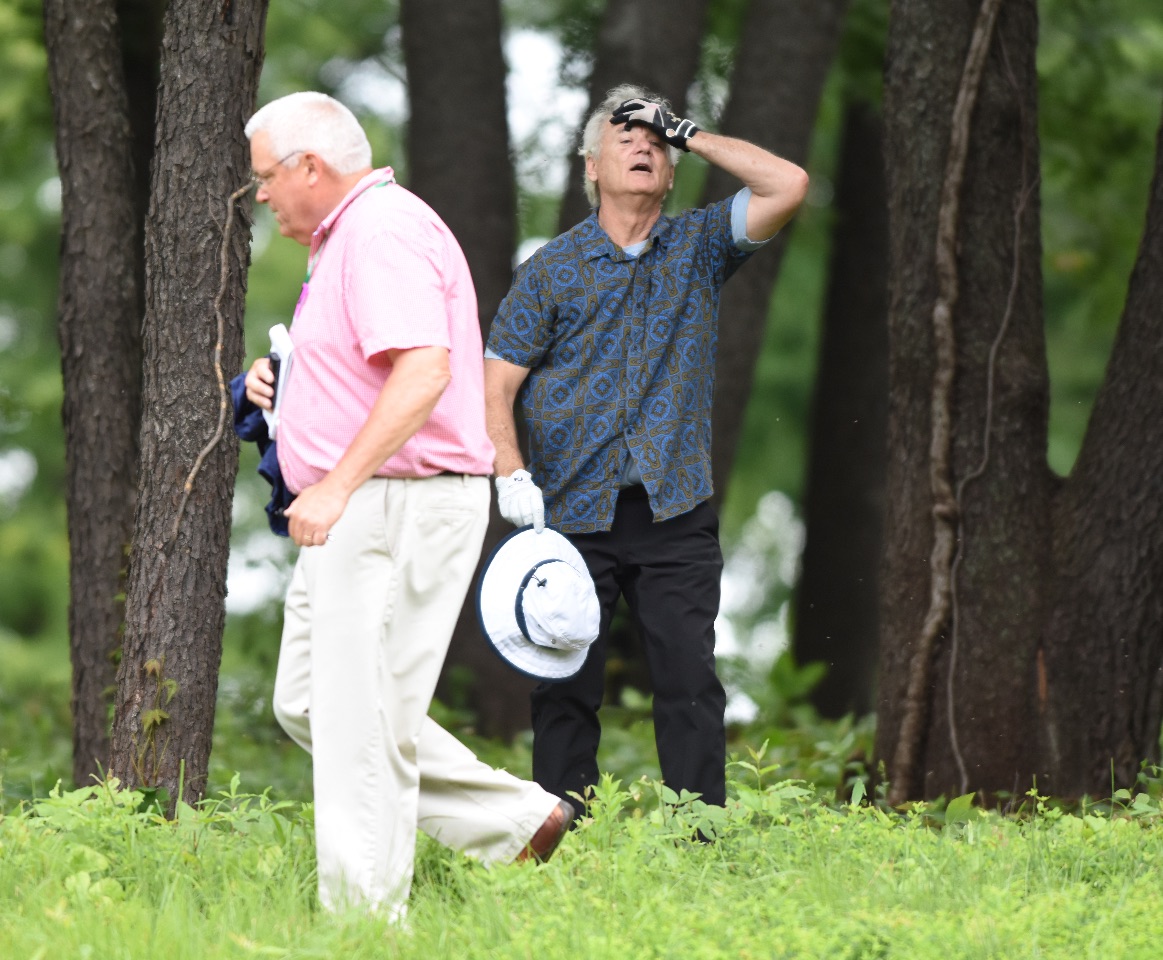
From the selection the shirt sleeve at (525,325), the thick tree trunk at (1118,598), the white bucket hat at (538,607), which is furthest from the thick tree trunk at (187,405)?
the thick tree trunk at (1118,598)

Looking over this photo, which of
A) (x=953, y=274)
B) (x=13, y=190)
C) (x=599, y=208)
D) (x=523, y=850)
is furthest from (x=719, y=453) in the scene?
(x=13, y=190)

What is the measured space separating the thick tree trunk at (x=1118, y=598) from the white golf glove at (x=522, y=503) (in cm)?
223

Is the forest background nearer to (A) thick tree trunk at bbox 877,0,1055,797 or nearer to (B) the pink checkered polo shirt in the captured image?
(A) thick tree trunk at bbox 877,0,1055,797

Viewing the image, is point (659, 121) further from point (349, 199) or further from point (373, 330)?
point (373, 330)

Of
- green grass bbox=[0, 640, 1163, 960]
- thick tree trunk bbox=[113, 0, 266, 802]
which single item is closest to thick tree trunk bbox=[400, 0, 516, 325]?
thick tree trunk bbox=[113, 0, 266, 802]

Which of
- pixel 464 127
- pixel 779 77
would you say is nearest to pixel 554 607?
pixel 464 127

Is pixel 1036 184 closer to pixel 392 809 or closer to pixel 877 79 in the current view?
pixel 392 809

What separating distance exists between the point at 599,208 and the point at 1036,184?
206cm

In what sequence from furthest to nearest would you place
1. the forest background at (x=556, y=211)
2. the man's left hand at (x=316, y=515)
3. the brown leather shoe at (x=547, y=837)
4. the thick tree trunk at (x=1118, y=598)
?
the forest background at (x=556, y=211), the thick tree trunk at (x=1118, y=598), the brown leather shoe at (x=547, y=837), the man's left hand at (x=316, y=515)

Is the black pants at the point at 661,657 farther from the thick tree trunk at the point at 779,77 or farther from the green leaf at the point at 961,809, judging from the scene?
the thick tree trunk at the point at 779,77

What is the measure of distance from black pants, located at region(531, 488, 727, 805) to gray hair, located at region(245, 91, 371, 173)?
4.54ft

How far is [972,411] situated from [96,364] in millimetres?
3290

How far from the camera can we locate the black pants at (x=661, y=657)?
4.52 m

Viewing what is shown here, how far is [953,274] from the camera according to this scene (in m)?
5.90
